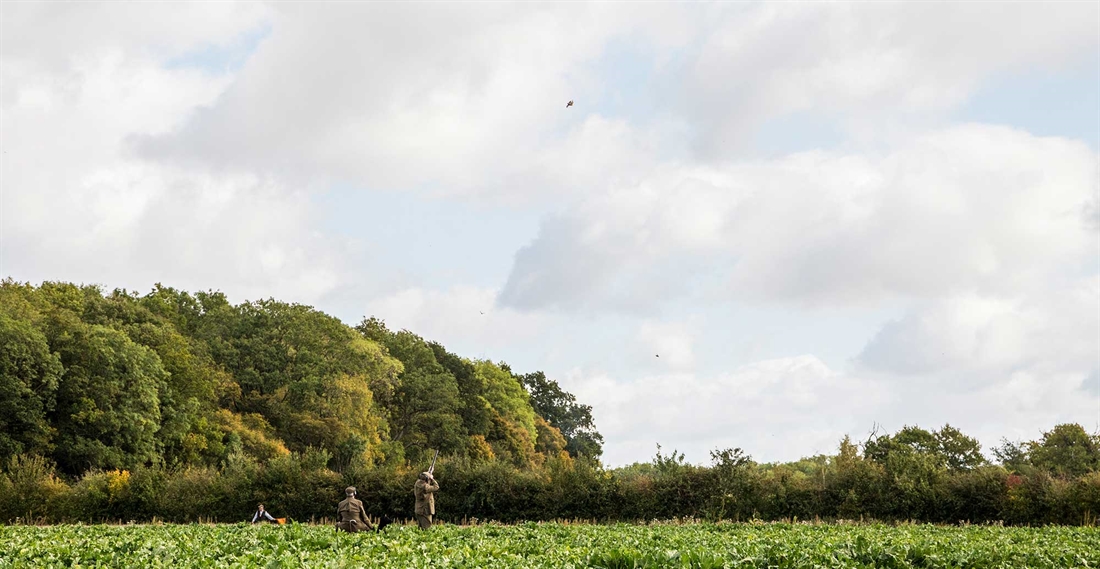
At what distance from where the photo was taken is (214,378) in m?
73.2

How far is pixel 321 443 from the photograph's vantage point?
7562 cm

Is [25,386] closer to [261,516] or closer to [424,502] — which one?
[261,516]

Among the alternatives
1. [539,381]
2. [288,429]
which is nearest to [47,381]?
[288,429]

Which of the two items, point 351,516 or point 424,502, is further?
point 424,502

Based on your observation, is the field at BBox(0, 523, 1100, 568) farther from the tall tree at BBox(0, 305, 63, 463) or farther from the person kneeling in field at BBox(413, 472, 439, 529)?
the tall tree at BBox(0, 305, 63, 463)

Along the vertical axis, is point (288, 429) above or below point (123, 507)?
above

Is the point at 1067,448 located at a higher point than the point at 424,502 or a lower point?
higher

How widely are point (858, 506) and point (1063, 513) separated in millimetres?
7431

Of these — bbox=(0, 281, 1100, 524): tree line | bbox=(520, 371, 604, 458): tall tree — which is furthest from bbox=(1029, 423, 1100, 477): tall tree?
bbox=(520, 371, 604, 458): tall tree

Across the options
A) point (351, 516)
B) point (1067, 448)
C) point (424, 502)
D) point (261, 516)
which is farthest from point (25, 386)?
point (1067, 448)

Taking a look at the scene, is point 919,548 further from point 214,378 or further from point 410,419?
point 410,419

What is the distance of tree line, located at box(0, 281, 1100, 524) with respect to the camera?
1610 inches

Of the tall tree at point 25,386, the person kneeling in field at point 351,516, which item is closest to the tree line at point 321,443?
the tall tree at point 25,386

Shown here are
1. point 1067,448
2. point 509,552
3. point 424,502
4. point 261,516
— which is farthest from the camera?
point 1067,448
